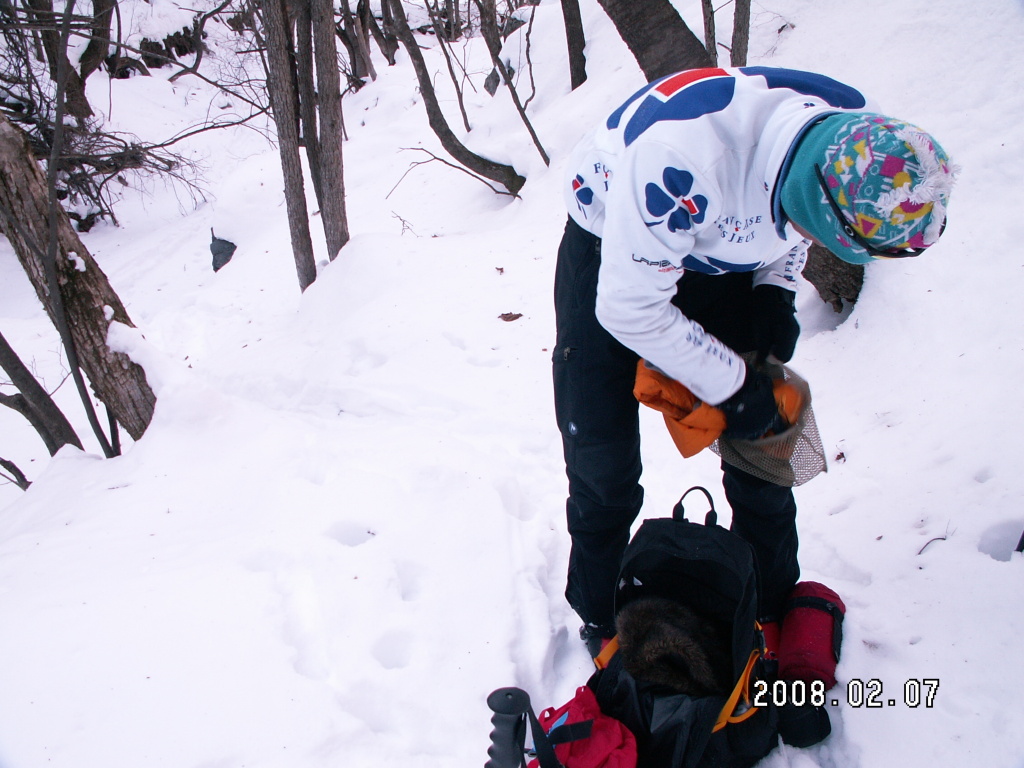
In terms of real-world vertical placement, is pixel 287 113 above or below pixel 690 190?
below

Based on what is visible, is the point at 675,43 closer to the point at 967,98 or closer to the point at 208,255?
the point at 967,98

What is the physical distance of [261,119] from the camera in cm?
1775

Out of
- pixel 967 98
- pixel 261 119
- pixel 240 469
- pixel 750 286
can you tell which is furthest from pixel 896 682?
pixel 261 119

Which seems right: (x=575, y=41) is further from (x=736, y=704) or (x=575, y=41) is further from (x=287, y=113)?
(x=736, y=704)

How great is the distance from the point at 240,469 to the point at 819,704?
2374mm

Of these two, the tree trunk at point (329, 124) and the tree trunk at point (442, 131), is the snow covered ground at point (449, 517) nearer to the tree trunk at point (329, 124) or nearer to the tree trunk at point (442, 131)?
the tree trunk at point (329, 124)

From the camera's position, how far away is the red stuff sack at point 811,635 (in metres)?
1.63

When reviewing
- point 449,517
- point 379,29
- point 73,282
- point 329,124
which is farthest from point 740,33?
point 379,29

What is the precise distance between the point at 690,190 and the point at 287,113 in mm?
4763

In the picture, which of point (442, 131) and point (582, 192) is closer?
point (582, 192)

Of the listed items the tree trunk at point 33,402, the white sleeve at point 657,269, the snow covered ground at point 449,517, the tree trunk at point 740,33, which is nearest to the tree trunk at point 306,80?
the snow covered ground at point 449,517

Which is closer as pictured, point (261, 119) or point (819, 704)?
point (819, 704)

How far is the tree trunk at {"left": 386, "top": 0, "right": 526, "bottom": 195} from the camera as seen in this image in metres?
7.16

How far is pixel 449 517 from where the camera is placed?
244 centimetres
